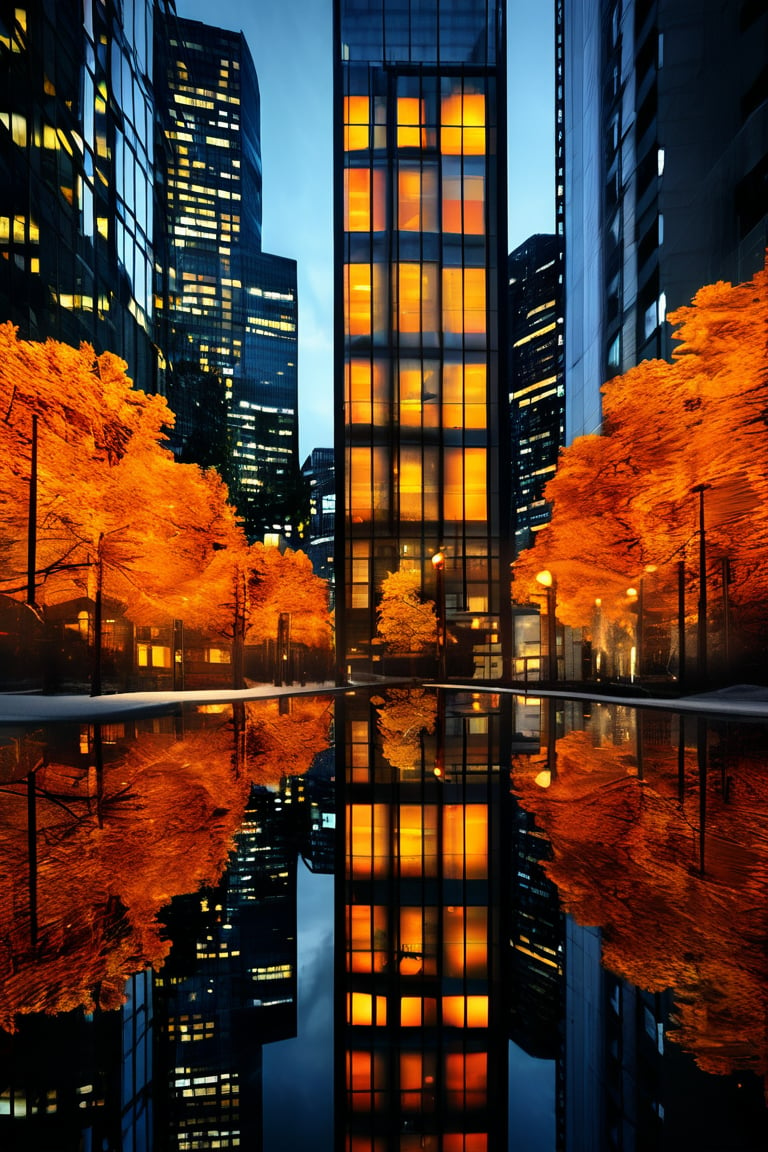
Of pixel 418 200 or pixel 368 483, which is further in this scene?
pixel 418 200

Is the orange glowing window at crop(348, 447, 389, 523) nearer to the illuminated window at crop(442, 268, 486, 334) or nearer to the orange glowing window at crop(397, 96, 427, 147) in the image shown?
the illuminated window at crop(442, 268, 486, 334)

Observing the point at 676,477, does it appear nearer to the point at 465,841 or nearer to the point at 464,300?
the point at 465,841

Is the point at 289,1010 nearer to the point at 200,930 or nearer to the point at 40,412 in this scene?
the point at 200,930

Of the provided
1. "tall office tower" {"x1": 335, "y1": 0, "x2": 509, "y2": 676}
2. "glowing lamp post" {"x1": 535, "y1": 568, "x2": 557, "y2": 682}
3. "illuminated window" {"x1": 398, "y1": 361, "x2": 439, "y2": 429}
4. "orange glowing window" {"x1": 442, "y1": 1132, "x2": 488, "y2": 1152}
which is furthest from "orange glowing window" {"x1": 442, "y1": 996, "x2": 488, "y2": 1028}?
"illuminated window" {"x1": 398, "y1": 361, "x2": 439, "y2": 429}

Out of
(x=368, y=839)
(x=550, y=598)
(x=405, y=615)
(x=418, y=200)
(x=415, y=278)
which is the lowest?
(x=368, y=839)

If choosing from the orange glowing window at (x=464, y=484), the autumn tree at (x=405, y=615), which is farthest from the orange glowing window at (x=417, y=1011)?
the orange glowing window at (x=464, y=484)

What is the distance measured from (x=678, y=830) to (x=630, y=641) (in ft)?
155

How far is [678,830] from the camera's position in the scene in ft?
20.5

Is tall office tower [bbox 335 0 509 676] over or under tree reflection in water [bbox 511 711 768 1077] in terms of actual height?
over

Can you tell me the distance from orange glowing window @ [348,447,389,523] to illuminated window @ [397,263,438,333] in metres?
9.77

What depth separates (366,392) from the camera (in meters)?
57.0

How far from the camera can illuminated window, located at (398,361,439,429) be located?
185 ft

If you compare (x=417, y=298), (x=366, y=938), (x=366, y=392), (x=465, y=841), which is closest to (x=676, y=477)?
(x=465, y=841)

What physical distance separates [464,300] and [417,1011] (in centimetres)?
5869
